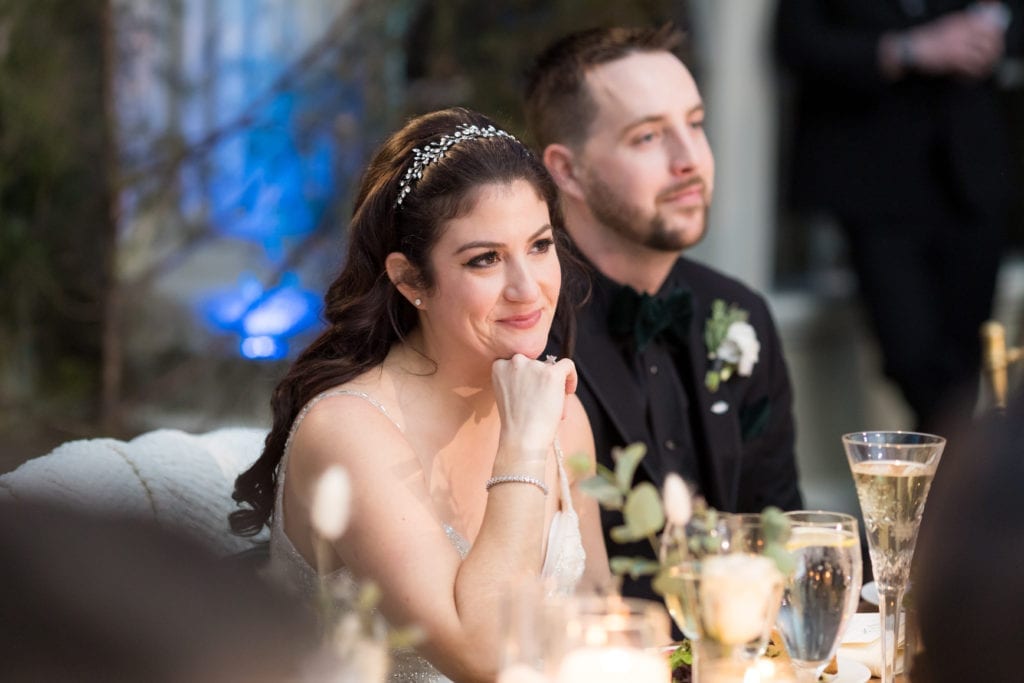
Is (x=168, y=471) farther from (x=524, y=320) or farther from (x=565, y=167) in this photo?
(x=565, y=167)

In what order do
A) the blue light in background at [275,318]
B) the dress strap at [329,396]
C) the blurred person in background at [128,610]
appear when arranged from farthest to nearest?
1. the blue light in background at [275,318]
2. the dress strap at [329,396]
3. the blurred person in background at [128,610]

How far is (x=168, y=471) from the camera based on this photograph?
2258 millimetres

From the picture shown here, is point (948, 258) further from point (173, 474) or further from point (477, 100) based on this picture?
point (173, 474)

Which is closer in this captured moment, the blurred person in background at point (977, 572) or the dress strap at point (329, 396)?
the blurred person in background at point (977, 572)

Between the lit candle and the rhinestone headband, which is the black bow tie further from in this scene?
the lit candle

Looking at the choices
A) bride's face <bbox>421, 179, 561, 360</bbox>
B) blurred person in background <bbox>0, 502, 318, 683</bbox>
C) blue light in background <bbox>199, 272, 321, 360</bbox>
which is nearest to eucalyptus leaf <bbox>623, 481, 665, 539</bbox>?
blurred person in background <bbox>0, 502, 318, 683</bbox>

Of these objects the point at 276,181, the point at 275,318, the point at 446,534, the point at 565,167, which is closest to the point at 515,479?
the point at 446,534

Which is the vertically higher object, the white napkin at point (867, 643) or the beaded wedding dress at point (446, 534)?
the beaded wedding dress at point (446, 534)

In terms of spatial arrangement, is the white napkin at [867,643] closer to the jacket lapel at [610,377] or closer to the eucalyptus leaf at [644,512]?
the eucalyptus leaf at [644,512]

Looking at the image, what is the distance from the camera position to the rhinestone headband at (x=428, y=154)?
7.04 feet

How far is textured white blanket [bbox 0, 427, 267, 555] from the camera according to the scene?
2027mm

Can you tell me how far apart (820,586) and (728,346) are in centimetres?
153

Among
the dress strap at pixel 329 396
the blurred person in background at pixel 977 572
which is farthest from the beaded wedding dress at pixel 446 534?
the blurred person in background at pixel 977 572

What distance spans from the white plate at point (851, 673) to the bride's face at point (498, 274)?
2.14ft
